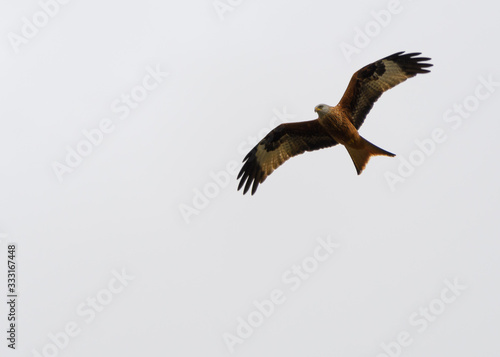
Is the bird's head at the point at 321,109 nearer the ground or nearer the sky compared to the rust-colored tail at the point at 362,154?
nearer the sky

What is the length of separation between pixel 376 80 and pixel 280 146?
196 cm

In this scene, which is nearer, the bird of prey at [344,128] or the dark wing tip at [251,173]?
the bird of prey at [344,128]

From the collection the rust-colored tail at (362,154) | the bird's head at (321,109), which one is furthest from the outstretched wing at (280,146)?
the rust-colored tail at (362,154)

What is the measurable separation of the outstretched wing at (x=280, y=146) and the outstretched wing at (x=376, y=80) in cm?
61

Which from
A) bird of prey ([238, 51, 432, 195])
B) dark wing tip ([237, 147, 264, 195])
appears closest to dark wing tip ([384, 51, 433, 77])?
bird of prey ([238, 51, 432, 195])

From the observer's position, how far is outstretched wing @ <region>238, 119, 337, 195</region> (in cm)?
1398

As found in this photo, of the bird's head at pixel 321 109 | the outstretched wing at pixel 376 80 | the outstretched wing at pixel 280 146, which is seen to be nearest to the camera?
the bird's head at pixel 321 109

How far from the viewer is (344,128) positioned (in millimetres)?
13164

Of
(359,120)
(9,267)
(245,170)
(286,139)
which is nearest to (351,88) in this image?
(359,120)

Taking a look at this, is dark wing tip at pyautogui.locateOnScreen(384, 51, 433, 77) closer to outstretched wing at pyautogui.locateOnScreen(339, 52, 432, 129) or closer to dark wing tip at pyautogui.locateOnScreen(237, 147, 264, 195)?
outstretched wing at pyautogui.locateOnScreen(339, 52, 432, 129)

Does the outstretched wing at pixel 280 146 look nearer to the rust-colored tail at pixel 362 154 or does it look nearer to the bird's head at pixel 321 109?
the bird's head at pixel 321 109

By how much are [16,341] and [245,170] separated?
5.59 m

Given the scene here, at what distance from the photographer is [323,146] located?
14125mm

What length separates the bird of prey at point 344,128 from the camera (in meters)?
13.2
